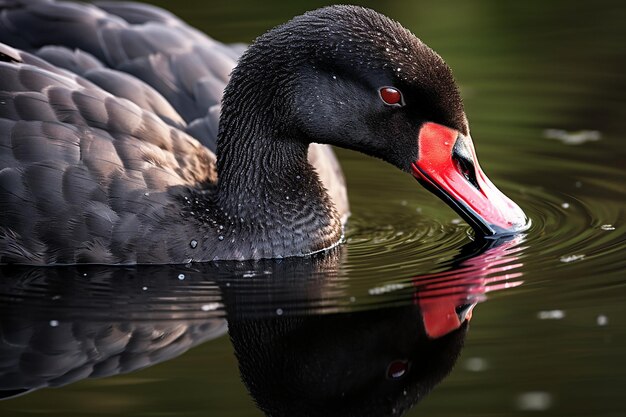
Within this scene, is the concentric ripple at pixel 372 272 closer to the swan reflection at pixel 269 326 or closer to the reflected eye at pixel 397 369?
the swan reflection at pixel 269 326

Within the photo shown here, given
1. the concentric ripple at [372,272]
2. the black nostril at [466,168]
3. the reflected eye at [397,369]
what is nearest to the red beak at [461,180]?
the black nostril at [466,168]

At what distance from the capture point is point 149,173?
9883mm

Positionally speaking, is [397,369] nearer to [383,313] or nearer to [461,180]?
[383,313]

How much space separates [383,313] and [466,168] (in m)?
1.98

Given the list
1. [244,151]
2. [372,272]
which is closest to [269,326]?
[372,272]

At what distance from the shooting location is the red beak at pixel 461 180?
31.8 feet

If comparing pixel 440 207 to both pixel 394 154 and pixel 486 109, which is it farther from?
pixel 486 109

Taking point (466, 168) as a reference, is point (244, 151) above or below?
below

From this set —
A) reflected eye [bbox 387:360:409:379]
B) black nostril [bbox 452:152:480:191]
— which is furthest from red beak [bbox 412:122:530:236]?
reflected eye [bbox 387:360:409:379]

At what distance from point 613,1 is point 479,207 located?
887 centimetres

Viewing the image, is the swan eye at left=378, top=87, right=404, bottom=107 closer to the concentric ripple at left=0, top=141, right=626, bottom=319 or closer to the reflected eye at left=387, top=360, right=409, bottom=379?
the concentric ripple at left=0, top=141, right=626, bottom=319

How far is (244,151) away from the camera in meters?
10.2

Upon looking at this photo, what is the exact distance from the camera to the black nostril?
976 centimetres

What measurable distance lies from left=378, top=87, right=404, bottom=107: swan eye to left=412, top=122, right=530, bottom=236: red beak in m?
0.26
